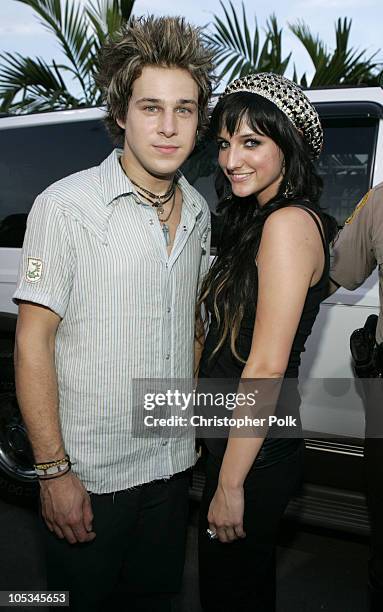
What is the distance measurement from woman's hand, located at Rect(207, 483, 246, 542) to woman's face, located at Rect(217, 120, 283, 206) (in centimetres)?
85

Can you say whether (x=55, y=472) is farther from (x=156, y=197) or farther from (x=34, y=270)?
(x=156, y=197)

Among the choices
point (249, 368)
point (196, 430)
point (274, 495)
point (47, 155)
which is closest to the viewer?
point (249, 368)

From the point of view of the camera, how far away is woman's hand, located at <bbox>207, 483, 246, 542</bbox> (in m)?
1.63

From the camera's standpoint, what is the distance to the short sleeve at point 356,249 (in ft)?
6.66

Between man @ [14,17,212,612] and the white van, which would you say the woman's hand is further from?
the white van

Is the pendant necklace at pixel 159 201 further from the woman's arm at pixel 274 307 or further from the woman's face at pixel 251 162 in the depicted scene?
the woman's arm at pixel 274 307

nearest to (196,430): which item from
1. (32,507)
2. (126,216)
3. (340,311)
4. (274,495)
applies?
(274,495)

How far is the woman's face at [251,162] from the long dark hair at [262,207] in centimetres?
2

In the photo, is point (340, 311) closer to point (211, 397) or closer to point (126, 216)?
point (211, 397)

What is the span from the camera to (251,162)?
69.3 inches

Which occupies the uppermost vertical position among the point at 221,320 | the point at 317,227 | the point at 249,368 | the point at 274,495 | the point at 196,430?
the point at 317,227

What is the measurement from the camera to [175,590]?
1955 millimetres

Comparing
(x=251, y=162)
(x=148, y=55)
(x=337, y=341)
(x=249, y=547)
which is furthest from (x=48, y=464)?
(x=337, y=341)

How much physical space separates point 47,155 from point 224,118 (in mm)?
1957
